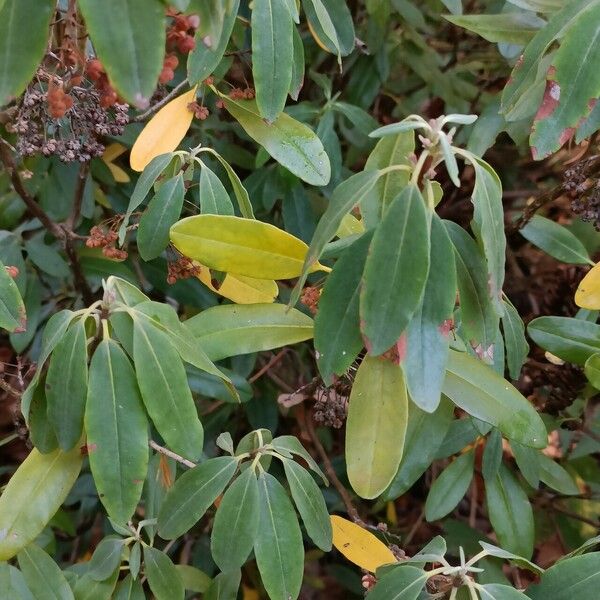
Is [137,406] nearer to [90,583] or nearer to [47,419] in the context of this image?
[47,419]

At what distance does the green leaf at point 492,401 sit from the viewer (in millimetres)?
792

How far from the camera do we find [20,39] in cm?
55

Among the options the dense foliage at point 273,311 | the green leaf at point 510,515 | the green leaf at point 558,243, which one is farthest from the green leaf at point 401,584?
the green leaf at point 558,243

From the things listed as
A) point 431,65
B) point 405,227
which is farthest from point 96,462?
point 431,65

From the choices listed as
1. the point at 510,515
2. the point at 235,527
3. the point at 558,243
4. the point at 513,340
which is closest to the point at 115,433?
the point at 235,527

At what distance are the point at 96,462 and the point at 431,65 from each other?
1110 millimetres

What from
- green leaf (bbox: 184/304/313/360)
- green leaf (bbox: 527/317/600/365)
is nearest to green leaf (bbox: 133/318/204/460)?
green leaf (bbox: 184/304/313/360)

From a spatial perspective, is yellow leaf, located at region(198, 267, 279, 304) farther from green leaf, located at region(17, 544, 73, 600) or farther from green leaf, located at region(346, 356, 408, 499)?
green leaf, located at region(17, 544, 73, 600)

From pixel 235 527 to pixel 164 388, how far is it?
7.0 inches

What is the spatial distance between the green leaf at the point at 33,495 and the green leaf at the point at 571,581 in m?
0.48

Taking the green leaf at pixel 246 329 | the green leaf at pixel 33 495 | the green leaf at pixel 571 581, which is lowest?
the green leaf at pixel 571 581

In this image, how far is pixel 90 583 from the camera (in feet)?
2.88

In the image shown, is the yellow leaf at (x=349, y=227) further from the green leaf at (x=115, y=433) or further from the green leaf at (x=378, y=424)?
the green leaf at (x=115, y=433)

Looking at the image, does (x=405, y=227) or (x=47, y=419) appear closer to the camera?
(x=405, y=227)
